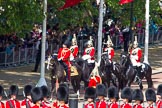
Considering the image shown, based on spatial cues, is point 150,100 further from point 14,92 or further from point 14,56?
point 14,56

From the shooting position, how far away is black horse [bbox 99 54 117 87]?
97.0ft

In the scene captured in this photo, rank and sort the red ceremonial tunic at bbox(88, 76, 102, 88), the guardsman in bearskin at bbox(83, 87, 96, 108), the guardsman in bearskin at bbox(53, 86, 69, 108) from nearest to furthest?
the guardsman in bearskin at bbox(53, 86, 69, 108) → the guardsman in bearskin at bbox(83, 87, 96, 108) → the red ceremonial tunic at bbox(88, 76, 102, 88)

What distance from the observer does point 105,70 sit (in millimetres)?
29875

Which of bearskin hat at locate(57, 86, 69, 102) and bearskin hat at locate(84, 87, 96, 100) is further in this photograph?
bearskin hat at locate(84, 87, 96, 100)

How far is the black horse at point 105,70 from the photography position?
29.6 meters

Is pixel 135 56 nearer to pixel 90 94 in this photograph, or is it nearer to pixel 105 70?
pixel 105 70

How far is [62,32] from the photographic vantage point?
1534 inches

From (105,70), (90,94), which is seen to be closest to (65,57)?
(105,70)

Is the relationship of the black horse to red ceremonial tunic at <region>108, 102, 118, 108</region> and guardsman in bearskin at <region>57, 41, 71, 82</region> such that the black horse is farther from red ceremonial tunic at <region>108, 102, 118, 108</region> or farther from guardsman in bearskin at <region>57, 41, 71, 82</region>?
red ceremonial tunic at <region>108, 102, 118, 108</region>

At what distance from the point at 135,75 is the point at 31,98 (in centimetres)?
1154

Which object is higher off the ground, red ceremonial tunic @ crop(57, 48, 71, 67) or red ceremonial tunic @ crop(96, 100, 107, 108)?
red ceremonial tunic @ crop(57, 48, 71, 67)

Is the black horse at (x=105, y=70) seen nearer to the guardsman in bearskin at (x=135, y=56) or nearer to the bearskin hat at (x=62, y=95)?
the guardsman in bearskin at (x=135, y=56)

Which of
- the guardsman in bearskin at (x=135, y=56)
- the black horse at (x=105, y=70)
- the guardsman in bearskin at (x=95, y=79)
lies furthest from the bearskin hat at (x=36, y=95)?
the guardsman in bearskin at (x=135, y=56)

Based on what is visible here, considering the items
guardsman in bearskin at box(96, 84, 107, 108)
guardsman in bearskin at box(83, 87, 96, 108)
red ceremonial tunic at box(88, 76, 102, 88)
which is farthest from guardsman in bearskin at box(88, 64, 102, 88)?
guardsman in bearskin at box(83, 87, 96, 108)
